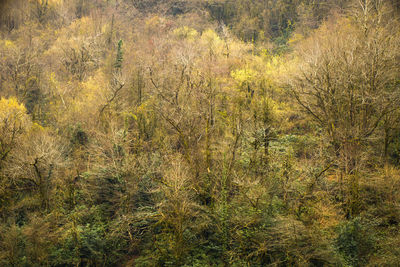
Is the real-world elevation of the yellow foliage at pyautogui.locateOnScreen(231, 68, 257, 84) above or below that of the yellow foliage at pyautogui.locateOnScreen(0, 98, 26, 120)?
above

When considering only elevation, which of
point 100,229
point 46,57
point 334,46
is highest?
point 334,46

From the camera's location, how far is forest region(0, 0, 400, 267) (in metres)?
12.7

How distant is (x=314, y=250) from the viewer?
37.9ft

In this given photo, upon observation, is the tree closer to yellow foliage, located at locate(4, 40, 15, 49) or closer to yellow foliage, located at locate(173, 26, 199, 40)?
yellow foliage, located at locate(173, 26, 199, 40)

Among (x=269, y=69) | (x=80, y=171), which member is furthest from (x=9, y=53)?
(x=269, y=69)

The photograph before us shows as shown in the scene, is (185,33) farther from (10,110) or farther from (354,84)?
(354,84)

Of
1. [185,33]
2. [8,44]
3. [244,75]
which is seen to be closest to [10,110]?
[8,44]

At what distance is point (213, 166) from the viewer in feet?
55.3

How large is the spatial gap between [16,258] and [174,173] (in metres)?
8.09

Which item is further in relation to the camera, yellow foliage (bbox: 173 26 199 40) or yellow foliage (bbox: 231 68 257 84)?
yellow foliage (bbox: 173 26 199 40)

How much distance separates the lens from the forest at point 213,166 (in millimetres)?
12742

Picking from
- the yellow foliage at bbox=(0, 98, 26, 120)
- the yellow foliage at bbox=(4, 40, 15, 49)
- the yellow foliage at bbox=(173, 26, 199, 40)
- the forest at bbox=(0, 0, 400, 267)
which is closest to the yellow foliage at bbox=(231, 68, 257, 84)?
the forest at bbox=(0, 0, 400, 267)

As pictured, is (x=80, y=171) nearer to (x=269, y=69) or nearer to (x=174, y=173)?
(x=174, y=173)

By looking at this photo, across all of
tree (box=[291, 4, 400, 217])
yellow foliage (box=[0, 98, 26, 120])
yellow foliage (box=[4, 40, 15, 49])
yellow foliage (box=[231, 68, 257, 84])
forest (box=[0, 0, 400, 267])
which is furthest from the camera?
yellow foliage (box=[4, 40, 15, 49])
